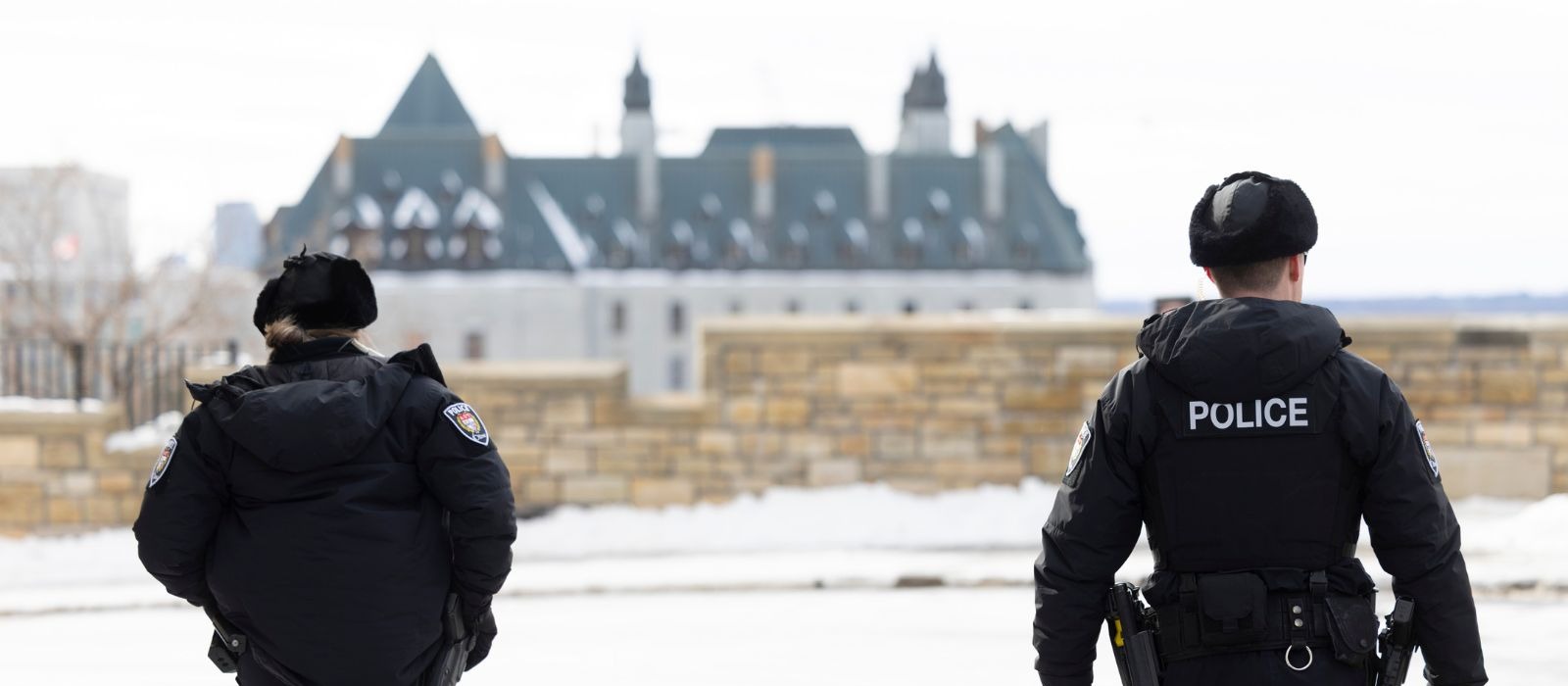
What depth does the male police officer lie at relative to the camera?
3148 millimetres

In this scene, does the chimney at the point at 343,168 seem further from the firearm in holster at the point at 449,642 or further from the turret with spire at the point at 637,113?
the firearm in holster at the point at 449,642

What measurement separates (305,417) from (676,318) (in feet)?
237

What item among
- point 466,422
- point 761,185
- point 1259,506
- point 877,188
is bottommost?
point 1259,506

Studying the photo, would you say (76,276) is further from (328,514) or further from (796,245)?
(796,245)

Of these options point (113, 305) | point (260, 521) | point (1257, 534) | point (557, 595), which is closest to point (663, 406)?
point (557, 595)

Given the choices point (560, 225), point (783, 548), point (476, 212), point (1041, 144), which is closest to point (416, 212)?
point (476, 212)

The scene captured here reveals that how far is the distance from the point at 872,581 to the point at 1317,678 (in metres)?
7.20

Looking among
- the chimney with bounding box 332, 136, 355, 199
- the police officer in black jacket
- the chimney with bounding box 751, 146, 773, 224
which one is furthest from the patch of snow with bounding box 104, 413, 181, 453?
the chimney with bounding box 751, 146, 773, 224

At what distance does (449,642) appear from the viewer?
13.1 feet

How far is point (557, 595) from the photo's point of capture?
1009 cm

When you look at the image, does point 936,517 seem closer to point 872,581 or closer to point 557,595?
point 872,581

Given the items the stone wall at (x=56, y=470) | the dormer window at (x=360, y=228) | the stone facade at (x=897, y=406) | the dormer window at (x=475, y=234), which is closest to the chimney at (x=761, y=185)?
the dormer window at (x=475, y=234)

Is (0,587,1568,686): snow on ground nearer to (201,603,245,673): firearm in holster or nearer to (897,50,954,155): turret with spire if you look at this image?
(201,603,245,673): firearm in holster

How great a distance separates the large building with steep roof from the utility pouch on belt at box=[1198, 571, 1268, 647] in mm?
68416
